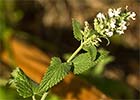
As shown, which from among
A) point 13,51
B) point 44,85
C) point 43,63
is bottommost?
point 44,85

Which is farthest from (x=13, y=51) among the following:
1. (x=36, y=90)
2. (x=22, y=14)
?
(x=36, y=90)

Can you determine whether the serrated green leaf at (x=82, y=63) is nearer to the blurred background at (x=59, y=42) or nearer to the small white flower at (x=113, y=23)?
the small white flower at (x=113, y=23)

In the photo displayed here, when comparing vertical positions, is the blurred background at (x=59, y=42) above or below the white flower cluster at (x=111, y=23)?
above

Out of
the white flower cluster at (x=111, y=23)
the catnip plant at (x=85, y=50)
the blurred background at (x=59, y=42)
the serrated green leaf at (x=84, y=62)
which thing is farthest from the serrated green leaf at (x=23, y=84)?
the blurred background at (x=59, y=42)

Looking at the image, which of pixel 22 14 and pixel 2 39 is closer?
pixel 2 39

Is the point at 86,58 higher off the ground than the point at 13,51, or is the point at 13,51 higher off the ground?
the point at 13,51

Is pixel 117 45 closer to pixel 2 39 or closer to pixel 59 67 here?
pixel 2 39

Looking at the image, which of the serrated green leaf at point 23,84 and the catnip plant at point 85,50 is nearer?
the catnip plant at point 85,50

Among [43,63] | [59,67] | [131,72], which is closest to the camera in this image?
[59,67]
